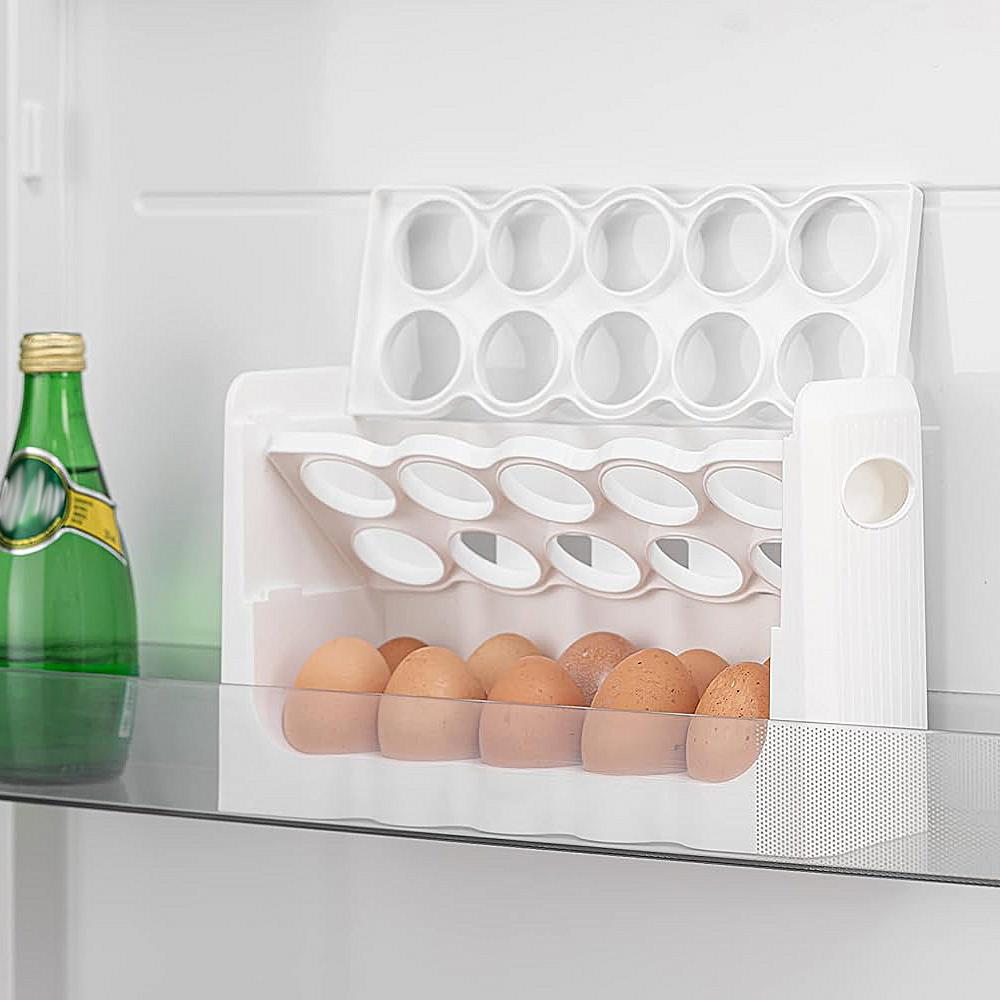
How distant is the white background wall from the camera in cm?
94

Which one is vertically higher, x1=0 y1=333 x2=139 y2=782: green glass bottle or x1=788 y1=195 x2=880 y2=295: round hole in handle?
x1=788 y1=195 x2=880 y2=295: round hole in handle

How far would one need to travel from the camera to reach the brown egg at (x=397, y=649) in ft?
3.25

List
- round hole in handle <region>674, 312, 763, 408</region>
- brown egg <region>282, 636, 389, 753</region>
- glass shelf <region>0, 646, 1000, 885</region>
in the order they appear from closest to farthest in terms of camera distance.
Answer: glass shelf <region>0, 646, 1000, 885</region>
brown egg <region>282, 636, 389, 753</region>
round hole in handle <region>674, 312, 763, 408</region>

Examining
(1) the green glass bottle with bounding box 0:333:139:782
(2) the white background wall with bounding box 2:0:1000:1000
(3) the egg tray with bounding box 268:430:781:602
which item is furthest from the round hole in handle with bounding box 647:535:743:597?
(1) the green glass bottle with bounding box 0:333:139:782

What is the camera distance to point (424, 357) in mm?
1057

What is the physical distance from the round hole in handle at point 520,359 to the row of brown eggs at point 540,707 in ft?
0.50

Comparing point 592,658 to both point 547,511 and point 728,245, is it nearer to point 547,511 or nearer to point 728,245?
point 547,511

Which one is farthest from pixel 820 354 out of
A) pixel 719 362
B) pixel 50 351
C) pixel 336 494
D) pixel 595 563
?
pixel 50 351

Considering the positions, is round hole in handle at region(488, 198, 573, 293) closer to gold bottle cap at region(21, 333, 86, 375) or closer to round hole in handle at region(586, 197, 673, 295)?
round hole in handle at region(586, 197, 673, 295)

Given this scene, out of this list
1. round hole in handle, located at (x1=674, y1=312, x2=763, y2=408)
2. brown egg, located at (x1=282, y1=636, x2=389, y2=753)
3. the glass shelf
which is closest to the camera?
the glass shelf

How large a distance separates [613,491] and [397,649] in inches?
7.0

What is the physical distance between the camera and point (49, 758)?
0.93m

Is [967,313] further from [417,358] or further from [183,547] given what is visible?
[183,547]

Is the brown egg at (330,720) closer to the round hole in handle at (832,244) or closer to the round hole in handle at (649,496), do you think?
the round hole in handle at (649,496)
